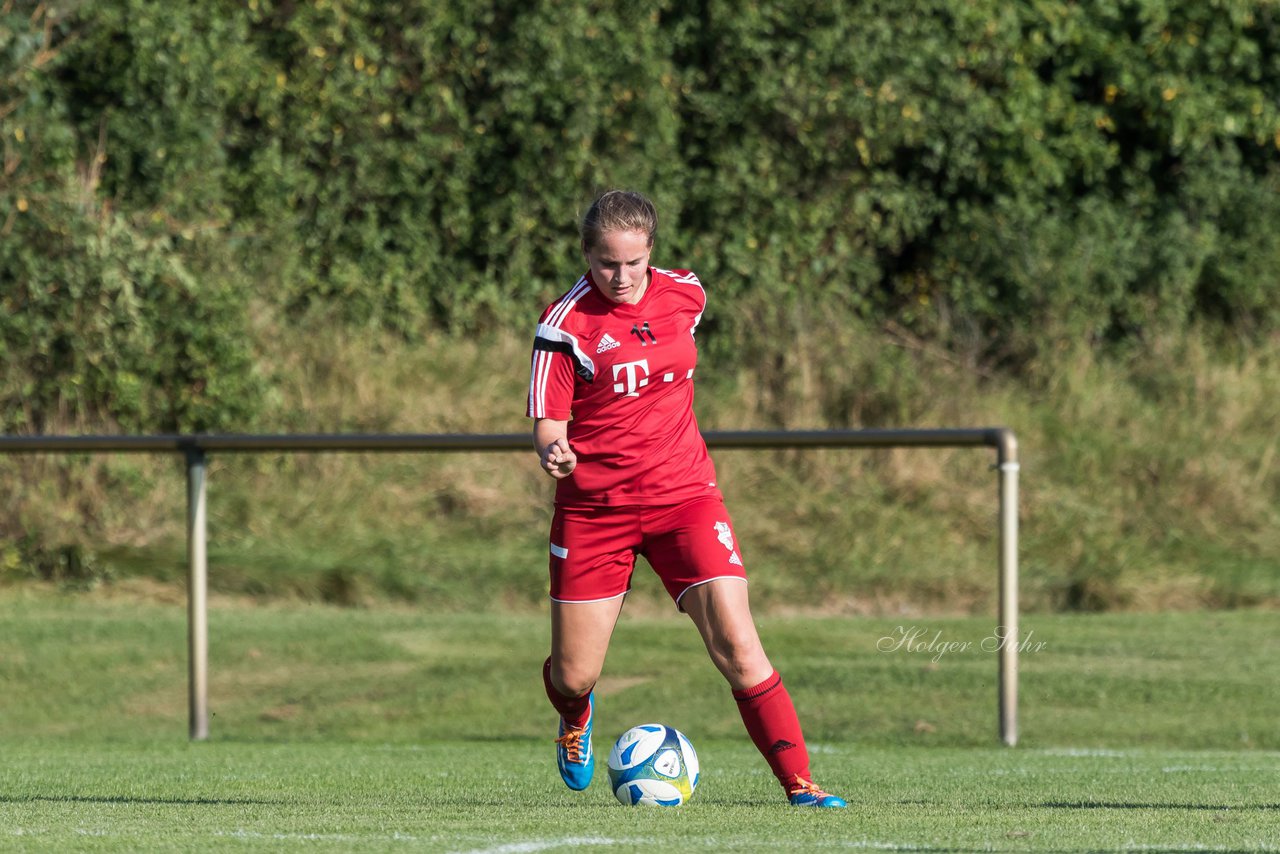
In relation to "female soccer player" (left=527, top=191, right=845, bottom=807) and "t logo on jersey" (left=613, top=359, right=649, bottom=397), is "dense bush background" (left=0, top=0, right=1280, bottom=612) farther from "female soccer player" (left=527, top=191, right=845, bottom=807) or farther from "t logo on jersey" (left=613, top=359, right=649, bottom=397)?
"t logo on jersey" (left=613, top=359, right=649, bottom=397)

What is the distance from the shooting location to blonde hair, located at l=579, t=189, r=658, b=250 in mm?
5105

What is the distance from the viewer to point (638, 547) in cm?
548

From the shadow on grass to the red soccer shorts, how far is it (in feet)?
4.00

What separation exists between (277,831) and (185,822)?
438mm

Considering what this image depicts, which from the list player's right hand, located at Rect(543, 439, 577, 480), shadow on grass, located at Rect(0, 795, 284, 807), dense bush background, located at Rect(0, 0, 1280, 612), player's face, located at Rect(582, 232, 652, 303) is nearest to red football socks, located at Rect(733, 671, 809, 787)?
player's right hand, located at Rect(543, 439, 577, 480)

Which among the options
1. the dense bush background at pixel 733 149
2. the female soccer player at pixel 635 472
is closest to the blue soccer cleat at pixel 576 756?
the female soccer player at pixel 635 472

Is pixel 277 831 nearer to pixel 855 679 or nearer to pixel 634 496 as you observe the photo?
pixel 634 496

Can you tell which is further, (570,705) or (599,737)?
(599,737)

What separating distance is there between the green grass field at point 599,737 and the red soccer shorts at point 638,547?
713mm

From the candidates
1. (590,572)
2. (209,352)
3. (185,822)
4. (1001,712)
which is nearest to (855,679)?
(1001,712)

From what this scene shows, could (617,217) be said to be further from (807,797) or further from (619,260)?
(807,797)

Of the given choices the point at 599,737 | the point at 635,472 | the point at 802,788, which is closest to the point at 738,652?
the point at 802,788

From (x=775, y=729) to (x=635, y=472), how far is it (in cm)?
91

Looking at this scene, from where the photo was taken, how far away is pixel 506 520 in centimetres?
1384
